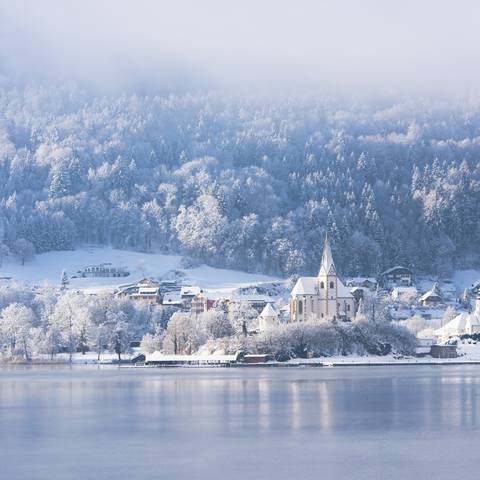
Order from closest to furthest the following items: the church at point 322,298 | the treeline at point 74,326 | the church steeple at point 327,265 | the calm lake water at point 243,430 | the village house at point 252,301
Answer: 1. the calm lake water at point 243,430
2. the treeline at point 74,326
3. the church at point 322,298
4. the church steeple at point 327,265
5. the village house at point 252,301

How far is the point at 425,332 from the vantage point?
170375mm

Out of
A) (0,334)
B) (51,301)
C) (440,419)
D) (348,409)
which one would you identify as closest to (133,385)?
(348,409)

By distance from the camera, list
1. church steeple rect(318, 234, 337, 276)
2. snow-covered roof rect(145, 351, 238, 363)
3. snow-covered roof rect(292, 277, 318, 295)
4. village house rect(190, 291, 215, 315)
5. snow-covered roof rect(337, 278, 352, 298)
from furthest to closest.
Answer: village house rect(190, 291, 215, 315), church steeple rect(318, 234, 337, 276), snow-covered roof rect(337, 278, 352, 298), snow-covered roof rect(292, 277, 318, 295), snow-covered roof rect(145, 351, 238, 363)

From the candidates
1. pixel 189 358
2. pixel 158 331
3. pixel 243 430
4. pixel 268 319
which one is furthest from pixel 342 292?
pixel 243 430

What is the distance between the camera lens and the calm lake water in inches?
1935

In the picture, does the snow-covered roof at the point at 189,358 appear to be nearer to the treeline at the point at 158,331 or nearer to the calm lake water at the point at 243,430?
the treeline at the point at 158,331

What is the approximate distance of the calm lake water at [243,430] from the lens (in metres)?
49.2

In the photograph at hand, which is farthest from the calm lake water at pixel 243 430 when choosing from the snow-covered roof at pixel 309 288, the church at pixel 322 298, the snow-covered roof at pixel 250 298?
the snow-covered roof at pixel 250 298

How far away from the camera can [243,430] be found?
61312 millimetres

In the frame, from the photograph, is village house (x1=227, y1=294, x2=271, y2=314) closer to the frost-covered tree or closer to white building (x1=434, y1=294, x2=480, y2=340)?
white building (x1=434, y1=294, x2=480, y2=340)

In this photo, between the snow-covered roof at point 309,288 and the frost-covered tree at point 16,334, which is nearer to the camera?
the frost-covered tree at point 16,334

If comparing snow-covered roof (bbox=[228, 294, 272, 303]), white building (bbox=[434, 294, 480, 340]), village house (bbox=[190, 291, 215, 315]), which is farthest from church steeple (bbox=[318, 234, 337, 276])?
village house (bbox=[190, 291, 215, 315])

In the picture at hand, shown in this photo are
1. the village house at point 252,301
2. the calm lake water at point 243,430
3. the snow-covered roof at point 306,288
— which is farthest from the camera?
the village house at point 252,301

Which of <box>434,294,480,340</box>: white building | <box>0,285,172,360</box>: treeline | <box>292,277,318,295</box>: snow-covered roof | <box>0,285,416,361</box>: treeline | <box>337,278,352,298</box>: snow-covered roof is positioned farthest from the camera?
<box>337,278,352,298</box>: snow-covered roof
